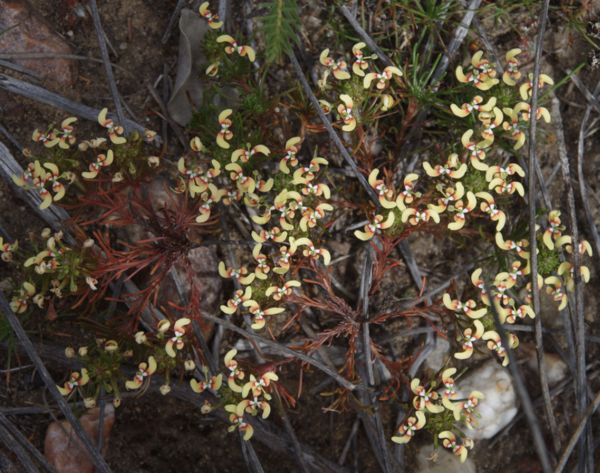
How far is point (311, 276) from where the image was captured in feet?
11.0

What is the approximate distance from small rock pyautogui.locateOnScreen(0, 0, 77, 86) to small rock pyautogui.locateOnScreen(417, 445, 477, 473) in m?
3.65

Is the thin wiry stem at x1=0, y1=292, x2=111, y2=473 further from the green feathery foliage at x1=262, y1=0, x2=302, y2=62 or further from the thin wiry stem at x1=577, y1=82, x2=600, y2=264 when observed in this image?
the thin wiry stem at x1=577, y1=82, x2=600, y2=264

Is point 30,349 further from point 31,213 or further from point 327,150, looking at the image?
point 327,150

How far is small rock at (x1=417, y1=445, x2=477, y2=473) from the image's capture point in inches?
134

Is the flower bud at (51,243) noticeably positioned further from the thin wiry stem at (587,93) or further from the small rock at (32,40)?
the thin wiry stem at (587,93)

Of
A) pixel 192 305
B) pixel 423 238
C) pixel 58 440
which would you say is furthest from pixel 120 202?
pixel 423 238

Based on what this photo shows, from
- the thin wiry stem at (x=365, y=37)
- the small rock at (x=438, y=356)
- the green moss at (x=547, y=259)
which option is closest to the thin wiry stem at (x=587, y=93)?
the green moss at (x=547, y=259)

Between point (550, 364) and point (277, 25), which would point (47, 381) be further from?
point (550, 364)

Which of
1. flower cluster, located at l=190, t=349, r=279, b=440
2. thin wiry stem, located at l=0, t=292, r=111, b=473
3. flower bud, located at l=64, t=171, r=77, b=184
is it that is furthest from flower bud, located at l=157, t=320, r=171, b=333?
flower bud, located at l=64, t=171, r=77, b=184

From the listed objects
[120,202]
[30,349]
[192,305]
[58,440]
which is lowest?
[58,440]

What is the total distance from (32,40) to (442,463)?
4.10 m

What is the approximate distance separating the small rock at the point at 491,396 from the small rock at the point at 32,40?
3.57 metres

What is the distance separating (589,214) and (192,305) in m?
2.86

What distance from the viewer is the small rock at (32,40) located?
10.8 feet
